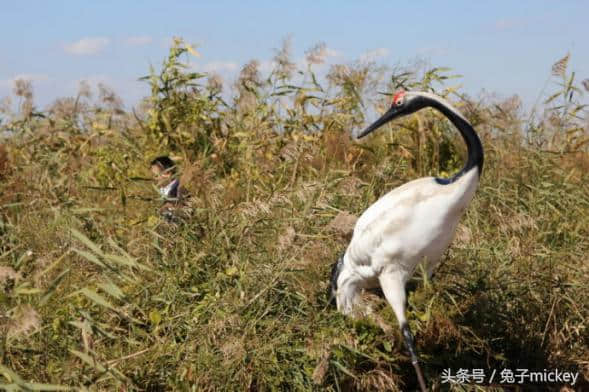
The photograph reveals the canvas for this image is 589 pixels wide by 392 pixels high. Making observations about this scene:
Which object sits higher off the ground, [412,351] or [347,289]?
[347,289]

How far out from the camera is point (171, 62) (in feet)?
17.4

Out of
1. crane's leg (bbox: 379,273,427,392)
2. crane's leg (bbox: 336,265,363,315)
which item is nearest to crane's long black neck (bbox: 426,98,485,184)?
crane's leg (bbox: 379,273,427,392)

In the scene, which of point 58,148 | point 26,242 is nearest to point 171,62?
point 58,148

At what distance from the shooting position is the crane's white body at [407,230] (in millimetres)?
3238

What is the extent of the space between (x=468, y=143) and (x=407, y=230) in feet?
1.51

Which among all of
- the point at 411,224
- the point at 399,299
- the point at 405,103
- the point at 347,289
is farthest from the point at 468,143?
the point at 347,289

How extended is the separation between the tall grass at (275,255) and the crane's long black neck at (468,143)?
1.93 feet

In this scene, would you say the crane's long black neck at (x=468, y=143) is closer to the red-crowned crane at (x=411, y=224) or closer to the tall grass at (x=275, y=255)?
the red-crowned crane at (x=411, y=224)

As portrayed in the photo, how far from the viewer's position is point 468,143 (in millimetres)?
3346

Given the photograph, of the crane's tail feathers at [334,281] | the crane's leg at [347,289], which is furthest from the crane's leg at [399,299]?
the crane's tail feathers at [334,281]

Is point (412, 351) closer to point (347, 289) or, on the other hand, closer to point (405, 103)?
point (347, 289)

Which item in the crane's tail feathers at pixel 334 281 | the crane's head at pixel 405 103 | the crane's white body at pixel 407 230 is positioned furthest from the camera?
the crane's tail feathers at pixel 334 281

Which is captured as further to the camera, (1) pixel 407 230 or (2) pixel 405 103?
(2) pixel 405 103

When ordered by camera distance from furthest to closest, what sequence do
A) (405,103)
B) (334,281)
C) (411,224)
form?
(334,281)
(405,103)
(411,224)
